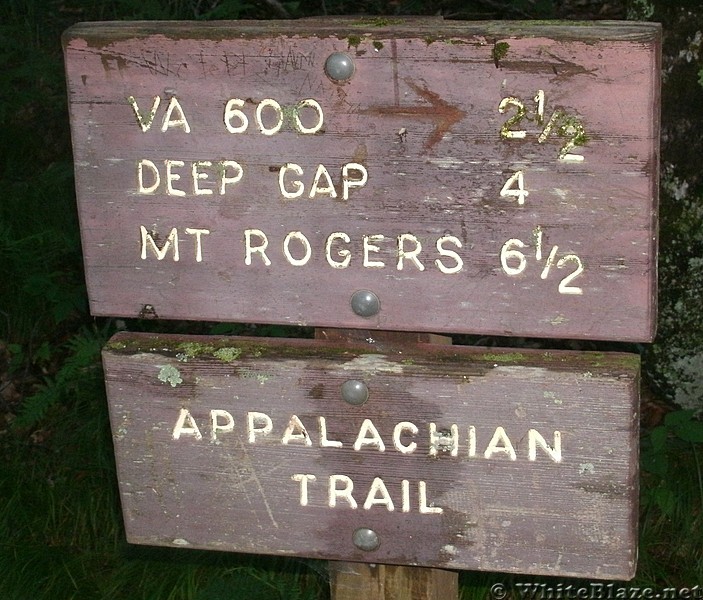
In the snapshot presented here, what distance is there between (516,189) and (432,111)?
19cm

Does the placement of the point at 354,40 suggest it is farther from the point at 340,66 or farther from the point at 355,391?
the point at 355,391

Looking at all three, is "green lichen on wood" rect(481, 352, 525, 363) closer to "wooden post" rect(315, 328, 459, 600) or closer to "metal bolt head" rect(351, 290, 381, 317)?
"metal bolt head" rect(351, 290, 381, 317)

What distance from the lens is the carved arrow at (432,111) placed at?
1555 mm

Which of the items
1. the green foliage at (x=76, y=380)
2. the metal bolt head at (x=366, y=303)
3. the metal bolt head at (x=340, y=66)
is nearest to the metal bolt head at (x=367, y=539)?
the metal bolt head at (x=366, y=303)

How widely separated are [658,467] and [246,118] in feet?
6.55

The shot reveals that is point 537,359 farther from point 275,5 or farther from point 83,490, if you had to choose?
point 275,5

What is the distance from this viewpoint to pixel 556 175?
154 cm

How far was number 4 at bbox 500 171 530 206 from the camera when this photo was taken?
1561 mm

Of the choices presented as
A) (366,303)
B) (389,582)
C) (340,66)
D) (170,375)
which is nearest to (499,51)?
(340,66)

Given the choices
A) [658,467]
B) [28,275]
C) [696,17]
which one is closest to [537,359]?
[658,467]

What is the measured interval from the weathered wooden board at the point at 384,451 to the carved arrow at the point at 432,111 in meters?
0.40

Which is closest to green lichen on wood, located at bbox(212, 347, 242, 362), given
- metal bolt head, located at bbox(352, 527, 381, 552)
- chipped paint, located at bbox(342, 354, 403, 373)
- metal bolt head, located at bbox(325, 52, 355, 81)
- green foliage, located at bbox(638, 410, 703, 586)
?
chipped paint, located at bbox(342, 354, 403, 373)

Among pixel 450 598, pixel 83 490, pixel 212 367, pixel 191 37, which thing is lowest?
pixel 83 490

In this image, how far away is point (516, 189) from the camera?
5.14 feet
